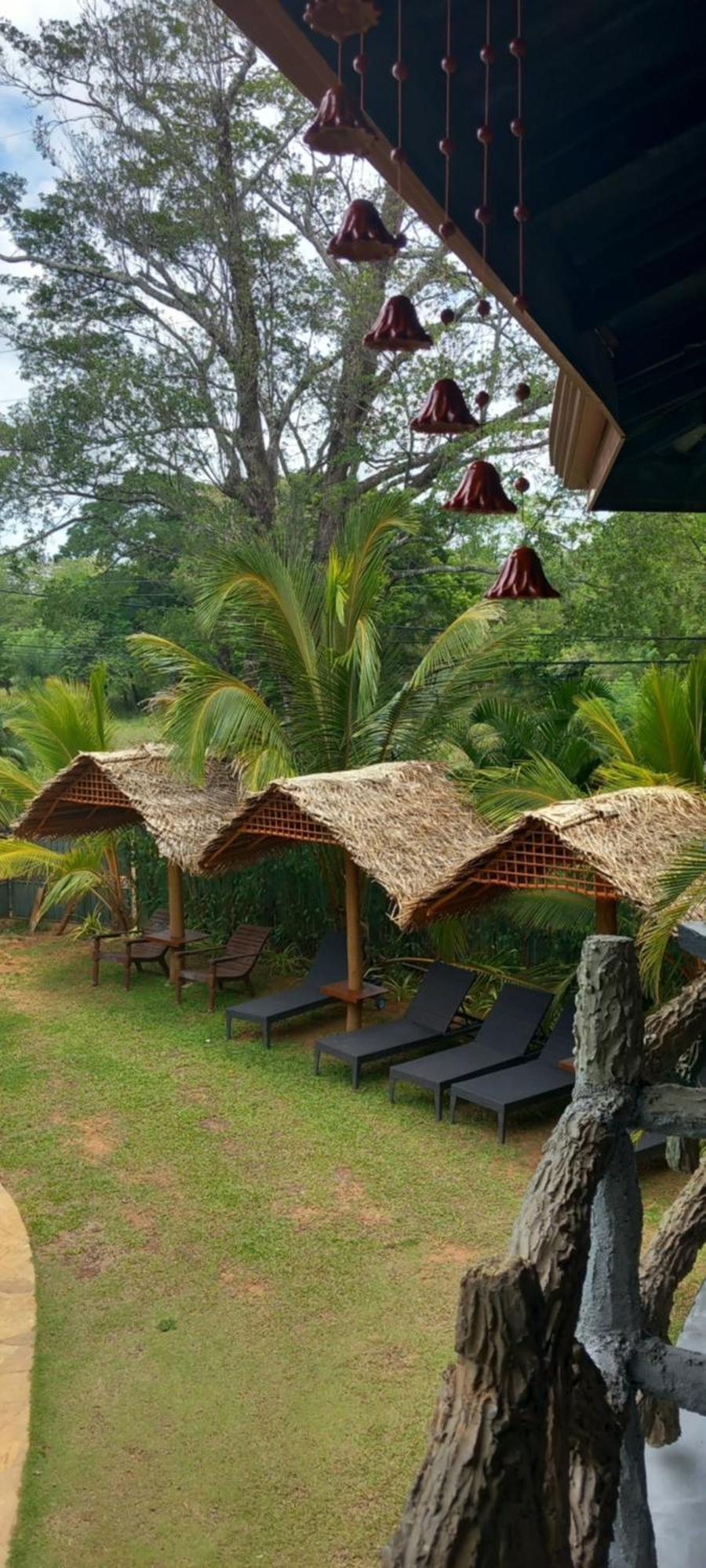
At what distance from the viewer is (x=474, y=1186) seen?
8141mm

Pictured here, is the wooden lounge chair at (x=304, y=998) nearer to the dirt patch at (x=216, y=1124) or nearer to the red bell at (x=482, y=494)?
the dirt patch at (x=216, y=1124)

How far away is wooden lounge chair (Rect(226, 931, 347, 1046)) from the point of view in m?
11.1

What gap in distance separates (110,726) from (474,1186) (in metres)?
8.46

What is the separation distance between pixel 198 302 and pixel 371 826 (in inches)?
499

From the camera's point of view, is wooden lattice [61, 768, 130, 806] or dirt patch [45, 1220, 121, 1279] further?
wooden lattice [61, 768, 130, 806]

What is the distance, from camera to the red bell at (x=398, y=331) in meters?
3.10

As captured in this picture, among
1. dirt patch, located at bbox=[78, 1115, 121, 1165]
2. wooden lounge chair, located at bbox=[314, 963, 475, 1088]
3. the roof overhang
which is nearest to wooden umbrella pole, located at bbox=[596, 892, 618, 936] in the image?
wooden lounge chair, located at bbox=[314, 963, 475, 1088]

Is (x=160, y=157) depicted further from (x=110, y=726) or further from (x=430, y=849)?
(x=430, y=849)

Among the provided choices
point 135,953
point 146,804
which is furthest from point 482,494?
point 135,953

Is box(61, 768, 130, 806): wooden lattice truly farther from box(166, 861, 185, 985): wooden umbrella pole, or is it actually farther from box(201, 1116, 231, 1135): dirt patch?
box(201, 1116, 231, 1135): dirt patch

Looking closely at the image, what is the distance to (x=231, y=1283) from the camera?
22.7 feet

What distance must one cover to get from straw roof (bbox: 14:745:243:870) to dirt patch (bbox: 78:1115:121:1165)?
2967 millimetres

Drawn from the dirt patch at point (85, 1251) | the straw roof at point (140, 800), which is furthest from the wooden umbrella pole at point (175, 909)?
the dirt patch at point (85, 1251)

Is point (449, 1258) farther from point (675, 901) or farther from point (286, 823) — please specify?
point (286, 823)
